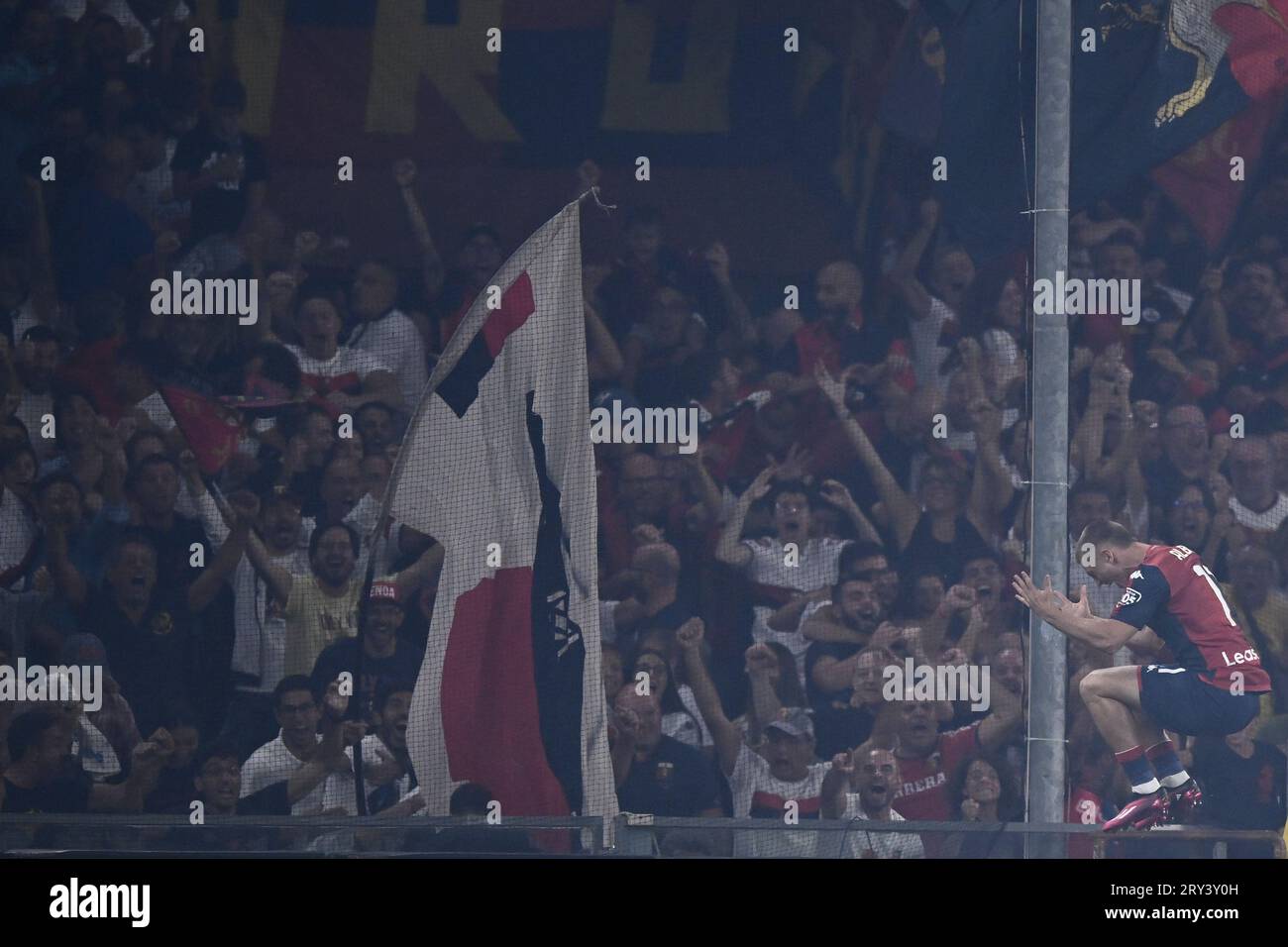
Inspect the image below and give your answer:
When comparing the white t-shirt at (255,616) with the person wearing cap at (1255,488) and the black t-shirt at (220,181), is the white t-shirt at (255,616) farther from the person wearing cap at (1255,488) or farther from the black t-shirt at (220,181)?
the person wearing cap at (1255,488)

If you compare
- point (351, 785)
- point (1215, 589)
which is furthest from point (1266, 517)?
point (351, 785)

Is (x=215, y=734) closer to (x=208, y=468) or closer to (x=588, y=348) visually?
(x=208, y=468)

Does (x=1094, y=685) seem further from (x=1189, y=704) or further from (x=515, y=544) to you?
(x=515, y=544)

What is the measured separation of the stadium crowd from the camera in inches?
205

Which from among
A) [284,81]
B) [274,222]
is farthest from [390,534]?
[284,81]

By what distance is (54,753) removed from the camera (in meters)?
5.16

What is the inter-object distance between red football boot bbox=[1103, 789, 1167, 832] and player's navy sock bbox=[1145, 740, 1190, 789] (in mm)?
67

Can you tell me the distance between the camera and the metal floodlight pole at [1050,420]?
5.14m

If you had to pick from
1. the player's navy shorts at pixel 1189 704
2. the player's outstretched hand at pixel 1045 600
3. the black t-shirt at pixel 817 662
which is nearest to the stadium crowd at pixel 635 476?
the black t-shirt at pixel 817 662

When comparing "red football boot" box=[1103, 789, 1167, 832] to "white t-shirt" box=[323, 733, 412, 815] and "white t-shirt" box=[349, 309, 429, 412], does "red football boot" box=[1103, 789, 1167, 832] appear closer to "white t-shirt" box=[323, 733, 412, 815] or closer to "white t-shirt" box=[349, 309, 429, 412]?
"white t-shirt" box=[323, 733, 412, 815]

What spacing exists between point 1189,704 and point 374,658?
2.45 meters

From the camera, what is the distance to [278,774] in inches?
205

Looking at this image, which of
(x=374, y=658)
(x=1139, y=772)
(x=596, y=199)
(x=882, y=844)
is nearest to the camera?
(x=882, y=844)

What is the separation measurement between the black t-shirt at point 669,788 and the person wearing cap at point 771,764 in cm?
7
